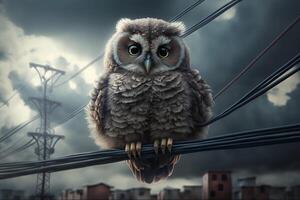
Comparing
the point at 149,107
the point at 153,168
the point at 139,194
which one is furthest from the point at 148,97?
the point at 139,194

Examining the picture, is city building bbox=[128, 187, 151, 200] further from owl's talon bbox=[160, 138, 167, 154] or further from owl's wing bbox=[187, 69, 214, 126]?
owl's talon bbox=[160, 138, 167, 154]

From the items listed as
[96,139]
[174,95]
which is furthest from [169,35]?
[96,139]

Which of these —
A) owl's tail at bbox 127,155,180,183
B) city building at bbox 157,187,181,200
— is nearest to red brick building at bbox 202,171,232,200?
city building at bbox 157,187,181,200

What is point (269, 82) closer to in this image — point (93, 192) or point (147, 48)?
point (147, 48)

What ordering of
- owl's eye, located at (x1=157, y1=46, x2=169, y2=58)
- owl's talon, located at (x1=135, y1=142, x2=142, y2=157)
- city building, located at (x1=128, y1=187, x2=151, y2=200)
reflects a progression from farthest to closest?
1. city building, located at (x1=128, y1=187, x2=151, y2=200)
2. owl's eye, located at (x1=157, y1=46, x2=169, y2=58)
3. owl's talon, located at (x1=135, y1=142, x2=142, y2=157)

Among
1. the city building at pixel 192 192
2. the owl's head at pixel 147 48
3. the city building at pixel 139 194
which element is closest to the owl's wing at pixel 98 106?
the owl's head at pixel 147 48

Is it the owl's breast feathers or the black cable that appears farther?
the owl's breast feathers

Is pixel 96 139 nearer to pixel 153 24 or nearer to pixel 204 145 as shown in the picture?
pixel 153 24
